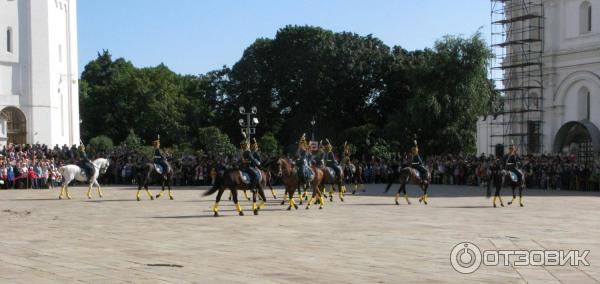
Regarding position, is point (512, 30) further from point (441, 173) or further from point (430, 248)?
point (430, 248)

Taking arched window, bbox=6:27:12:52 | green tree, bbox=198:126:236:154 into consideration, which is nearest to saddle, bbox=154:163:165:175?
arched window, bbox=6:27:12:52

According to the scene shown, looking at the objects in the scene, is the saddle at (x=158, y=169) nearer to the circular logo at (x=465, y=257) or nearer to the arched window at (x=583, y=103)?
the circular logo at (x=465, y=257)

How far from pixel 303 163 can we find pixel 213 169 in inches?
674

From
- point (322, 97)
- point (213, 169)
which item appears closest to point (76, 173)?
point (213, 169)

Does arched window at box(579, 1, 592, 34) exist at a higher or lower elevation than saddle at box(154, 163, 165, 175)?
higher

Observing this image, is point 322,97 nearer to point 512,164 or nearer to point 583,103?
point 583,103

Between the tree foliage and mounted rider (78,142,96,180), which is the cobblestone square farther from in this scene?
the tree foliage

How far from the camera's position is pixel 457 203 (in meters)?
28.5

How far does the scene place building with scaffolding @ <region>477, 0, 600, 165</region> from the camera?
47312 mm

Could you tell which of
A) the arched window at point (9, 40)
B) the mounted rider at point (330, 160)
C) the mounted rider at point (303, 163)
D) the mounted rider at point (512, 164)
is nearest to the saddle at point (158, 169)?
the mounted rider at point (330, 160)

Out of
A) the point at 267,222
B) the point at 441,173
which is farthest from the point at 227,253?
the point at 441,173

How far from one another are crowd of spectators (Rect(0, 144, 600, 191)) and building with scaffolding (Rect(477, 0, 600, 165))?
16.9 feet

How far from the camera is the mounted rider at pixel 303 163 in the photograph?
82.4 ft

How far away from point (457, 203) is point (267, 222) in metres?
10.8
